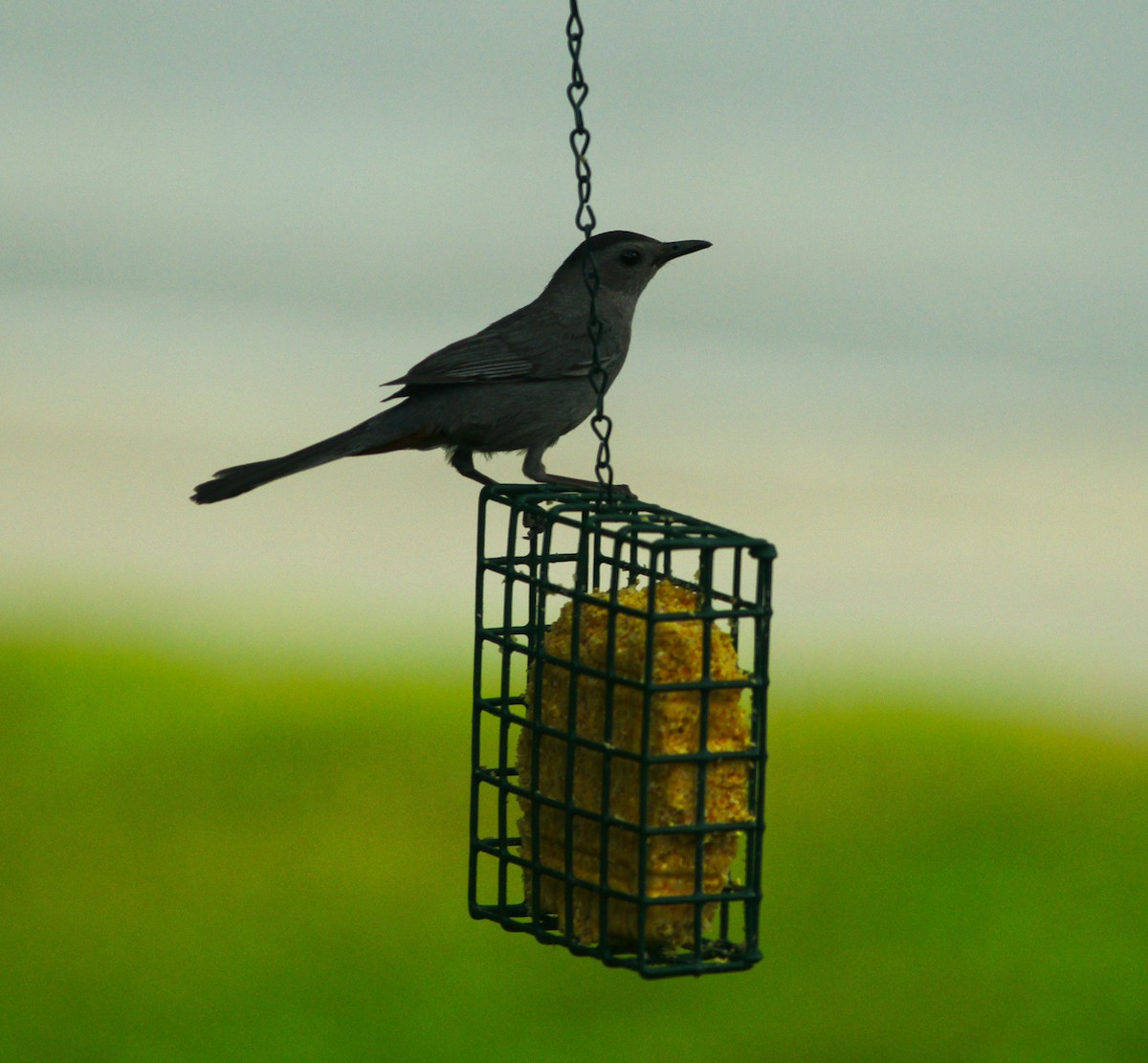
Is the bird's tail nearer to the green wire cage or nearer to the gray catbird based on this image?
the gray catbird

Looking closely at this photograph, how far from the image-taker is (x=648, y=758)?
357 centimetres

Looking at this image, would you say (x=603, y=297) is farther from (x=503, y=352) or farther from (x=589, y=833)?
(x=589, y=833)

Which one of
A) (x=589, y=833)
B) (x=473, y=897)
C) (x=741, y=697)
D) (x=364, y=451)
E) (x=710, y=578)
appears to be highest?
(x=364, y=451)

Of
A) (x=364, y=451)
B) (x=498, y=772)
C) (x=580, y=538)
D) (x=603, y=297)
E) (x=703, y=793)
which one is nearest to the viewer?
(x=703, y=793)

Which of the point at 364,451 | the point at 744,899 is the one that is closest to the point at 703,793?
the point at 744,899

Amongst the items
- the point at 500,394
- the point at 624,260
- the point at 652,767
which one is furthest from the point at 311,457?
the point at 652,767

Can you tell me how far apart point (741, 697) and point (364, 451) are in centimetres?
191

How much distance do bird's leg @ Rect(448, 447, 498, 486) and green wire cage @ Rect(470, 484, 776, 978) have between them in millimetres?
1507

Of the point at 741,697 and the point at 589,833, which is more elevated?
the point at 741,697

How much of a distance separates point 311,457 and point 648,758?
1957 mm

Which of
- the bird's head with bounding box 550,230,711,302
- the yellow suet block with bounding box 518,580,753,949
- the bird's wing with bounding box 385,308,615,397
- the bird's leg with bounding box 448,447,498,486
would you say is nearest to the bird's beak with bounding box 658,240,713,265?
the bird's head with bounding box 550,230,711,302

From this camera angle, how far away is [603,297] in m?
5.82

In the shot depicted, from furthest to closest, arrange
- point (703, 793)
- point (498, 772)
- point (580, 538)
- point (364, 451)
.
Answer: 1. point (364, 451)
2. point (498, 772)
3. point (580, 538)
4. point (703, 793)

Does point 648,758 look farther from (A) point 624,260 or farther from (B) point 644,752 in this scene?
(A) point 624,260
